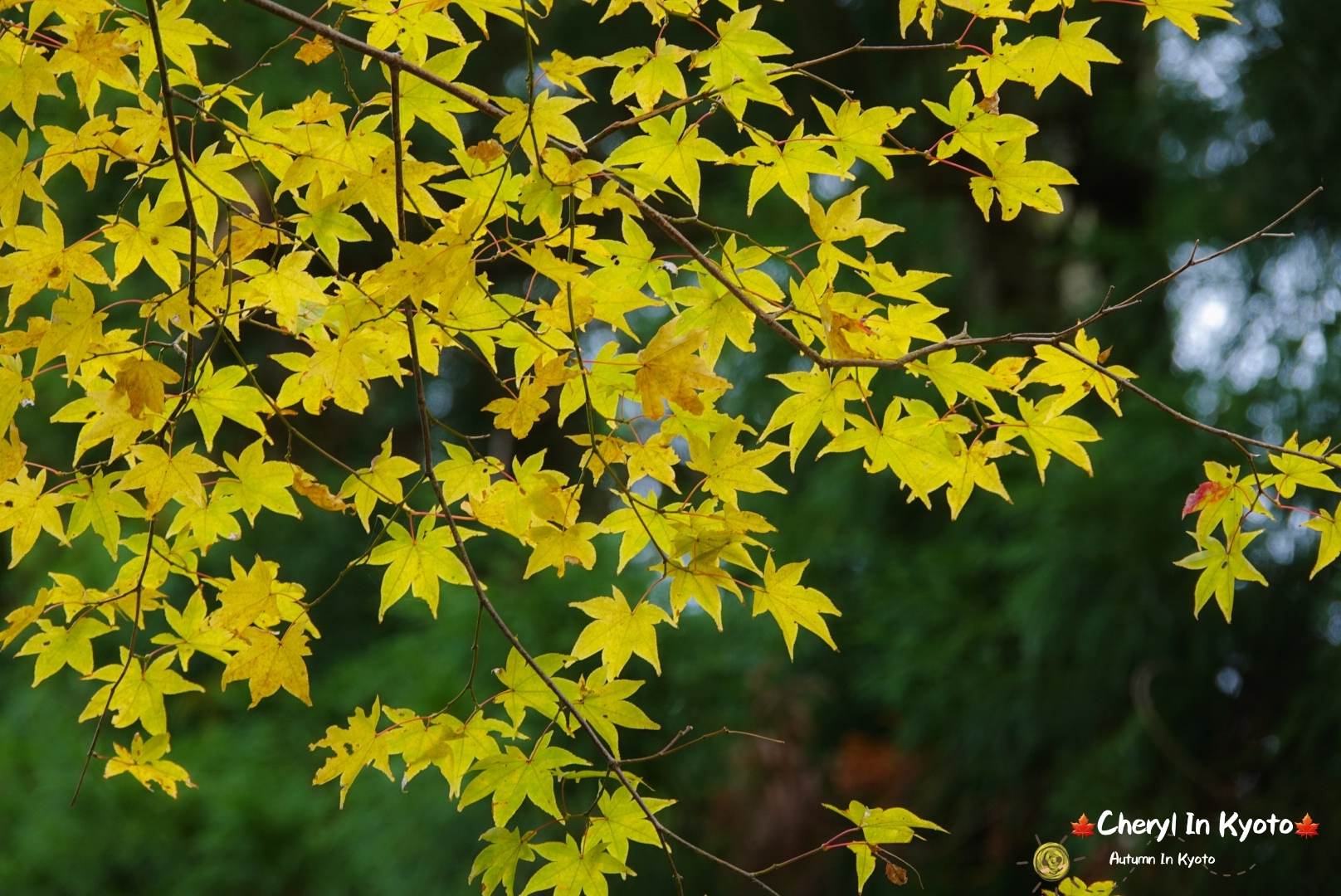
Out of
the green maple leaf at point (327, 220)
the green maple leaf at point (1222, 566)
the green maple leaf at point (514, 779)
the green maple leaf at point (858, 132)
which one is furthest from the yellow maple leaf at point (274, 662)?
the green maple leaf at point (1222, 566)

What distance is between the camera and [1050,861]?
3.46 feet

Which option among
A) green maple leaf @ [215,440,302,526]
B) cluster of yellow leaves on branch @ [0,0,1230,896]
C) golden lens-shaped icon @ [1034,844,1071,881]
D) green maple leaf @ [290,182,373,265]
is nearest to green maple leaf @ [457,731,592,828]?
cluster of yellow leaves on branch @ [0,0,1230,896]

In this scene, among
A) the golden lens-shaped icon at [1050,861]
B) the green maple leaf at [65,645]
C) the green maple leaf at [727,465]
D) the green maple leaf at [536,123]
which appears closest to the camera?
the green maple leaf at [536,123]

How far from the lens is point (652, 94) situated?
0.73m

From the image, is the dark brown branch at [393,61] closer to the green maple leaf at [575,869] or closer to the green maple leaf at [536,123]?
the green maple leaf at [536,123]

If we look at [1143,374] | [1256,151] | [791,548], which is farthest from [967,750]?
[1256,151]

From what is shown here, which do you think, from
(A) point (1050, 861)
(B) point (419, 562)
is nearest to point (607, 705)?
(B) point (419, 562)

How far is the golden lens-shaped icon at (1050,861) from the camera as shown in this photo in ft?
3.31

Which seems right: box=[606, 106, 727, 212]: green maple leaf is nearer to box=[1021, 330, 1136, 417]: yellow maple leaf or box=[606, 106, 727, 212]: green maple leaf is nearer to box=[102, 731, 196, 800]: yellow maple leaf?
box=[1021, 330, 1136, 417]: yellow maple leaf

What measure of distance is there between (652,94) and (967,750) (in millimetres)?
1795

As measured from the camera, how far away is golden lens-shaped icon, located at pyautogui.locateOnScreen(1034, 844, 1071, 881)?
39.7 inches

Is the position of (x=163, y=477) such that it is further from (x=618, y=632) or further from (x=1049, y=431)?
(x=1049, y=431)

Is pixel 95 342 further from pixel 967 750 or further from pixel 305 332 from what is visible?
pixel 967 750

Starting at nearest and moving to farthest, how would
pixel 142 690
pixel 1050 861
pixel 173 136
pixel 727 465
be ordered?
pixel 173 136 < pixel 727 465 < pixel 142 690 < pixel 1050 861
